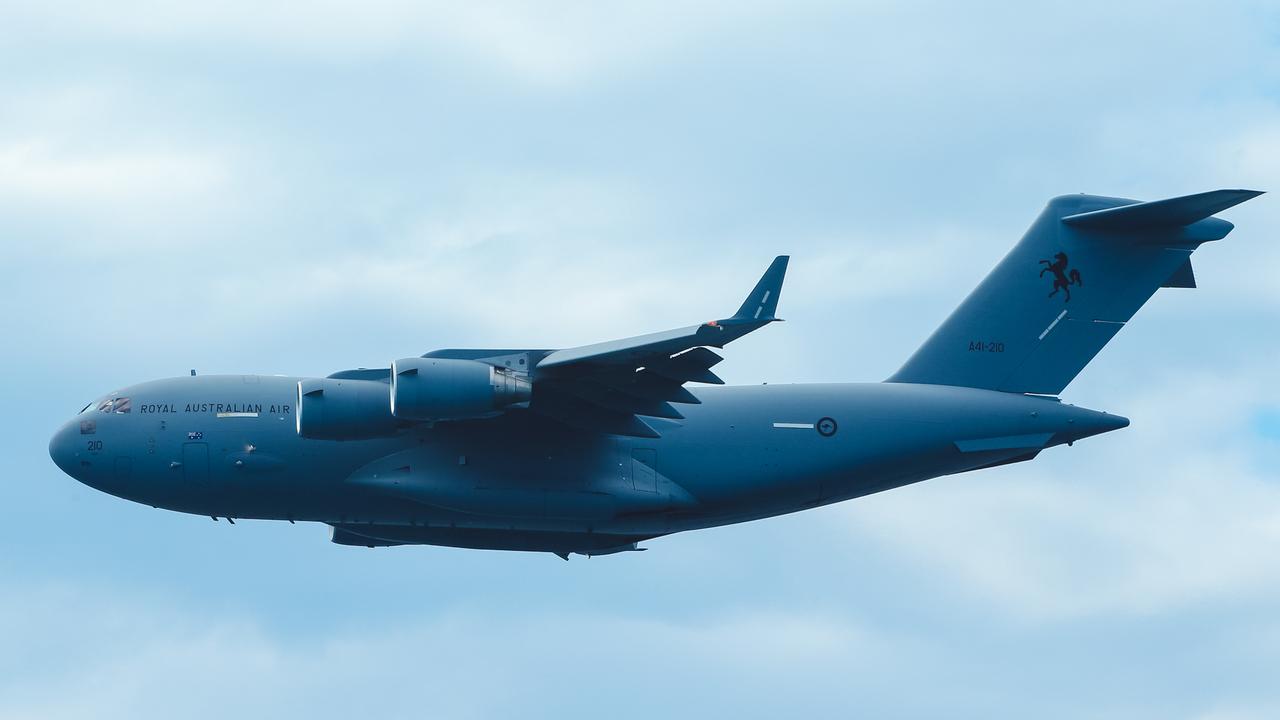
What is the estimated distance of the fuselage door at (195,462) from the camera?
1828cm

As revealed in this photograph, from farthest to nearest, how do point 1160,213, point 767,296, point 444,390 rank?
1. point 1160,213
2. point 444,390
3. point 767,296

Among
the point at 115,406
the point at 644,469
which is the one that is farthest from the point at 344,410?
the point at 644,469

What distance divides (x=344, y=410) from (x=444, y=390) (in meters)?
1.11

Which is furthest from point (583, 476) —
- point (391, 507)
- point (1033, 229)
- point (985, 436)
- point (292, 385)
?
point (1033, 229)

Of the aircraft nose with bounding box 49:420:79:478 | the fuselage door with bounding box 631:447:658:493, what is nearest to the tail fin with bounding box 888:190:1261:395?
the fuselage door with bounding box 631:447:658:493

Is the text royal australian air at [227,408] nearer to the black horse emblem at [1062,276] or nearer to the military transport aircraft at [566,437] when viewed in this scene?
the military transport aircraft at [566,437]

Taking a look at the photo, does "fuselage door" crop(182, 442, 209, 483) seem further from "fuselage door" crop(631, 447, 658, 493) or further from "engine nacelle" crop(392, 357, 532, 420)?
"fuselage door" crop(631, 447, 658, 493)

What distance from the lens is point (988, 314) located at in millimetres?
20312

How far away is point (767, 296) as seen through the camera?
1616 cm

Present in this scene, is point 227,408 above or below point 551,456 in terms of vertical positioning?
above

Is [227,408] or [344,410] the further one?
[227,408]

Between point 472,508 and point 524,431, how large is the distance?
97 cm

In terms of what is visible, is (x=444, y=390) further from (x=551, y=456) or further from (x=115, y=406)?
(x=115, y=406)

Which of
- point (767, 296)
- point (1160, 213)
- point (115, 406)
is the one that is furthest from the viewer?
point (1160, 213)
